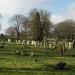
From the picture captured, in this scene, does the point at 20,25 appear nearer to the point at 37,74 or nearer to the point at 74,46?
the point at 74,46

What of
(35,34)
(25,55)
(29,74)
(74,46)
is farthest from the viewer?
(35,34)

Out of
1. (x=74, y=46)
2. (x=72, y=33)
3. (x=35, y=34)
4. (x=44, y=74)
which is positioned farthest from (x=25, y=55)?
(x=72, y=33)

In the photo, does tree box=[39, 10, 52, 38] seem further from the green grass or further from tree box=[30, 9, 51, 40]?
the green grass

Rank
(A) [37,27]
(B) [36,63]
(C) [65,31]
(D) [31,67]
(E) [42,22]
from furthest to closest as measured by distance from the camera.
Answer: (C) [65,31], (E) [42,22], (A) [37,27], (B) [36,63], (D) [31,67]

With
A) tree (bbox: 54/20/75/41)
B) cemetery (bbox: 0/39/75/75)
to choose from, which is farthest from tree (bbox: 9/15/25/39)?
cemetery (bbox: 0/39/75/75)

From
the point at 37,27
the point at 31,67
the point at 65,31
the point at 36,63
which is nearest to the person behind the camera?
the point at 31,67

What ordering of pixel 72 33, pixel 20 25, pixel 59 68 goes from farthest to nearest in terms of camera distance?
pixel 20 25 → pixel 72 33 → pixel 59 68

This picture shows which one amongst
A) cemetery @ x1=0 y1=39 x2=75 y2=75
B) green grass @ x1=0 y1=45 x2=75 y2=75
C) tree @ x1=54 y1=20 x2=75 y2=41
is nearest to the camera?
green grass @ x1=0 y1=45 x2=75 y2=75

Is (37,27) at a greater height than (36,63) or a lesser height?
greater

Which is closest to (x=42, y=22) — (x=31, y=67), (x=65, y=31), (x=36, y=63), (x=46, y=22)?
(x=46, y=22)

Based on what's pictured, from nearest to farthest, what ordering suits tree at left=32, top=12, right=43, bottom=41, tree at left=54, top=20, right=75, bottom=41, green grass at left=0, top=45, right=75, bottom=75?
green grass at left=0, top=45, right=75, bottom=75 < tree at left=32, top=12, right=43, bottom=41 < tree at left=54, top=20, right=75, bottom=41

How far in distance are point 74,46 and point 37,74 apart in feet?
134

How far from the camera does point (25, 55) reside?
3516 centimetres

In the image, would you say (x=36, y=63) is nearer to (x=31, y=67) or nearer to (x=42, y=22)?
(x=31, y=67)
